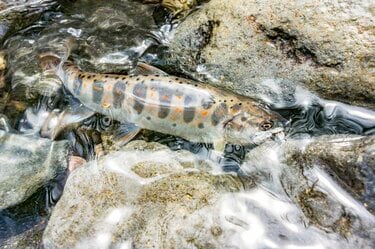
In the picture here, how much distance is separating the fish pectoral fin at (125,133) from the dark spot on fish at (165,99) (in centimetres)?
37

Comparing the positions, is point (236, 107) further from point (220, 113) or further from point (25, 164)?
point (25, 164)

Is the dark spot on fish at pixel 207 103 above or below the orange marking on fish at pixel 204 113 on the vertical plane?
above

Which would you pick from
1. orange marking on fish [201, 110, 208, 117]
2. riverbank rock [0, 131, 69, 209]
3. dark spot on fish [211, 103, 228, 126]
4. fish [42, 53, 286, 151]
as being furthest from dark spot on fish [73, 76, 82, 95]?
dark spot on fish [211, 103, 228, 126]

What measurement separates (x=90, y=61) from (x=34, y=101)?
2.66 feet

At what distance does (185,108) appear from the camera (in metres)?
4.57

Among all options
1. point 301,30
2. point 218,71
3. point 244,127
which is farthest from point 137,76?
point 301,30

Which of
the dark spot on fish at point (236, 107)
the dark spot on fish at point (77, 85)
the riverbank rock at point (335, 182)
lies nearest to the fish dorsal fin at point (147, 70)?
the dark spot on fish at point (77, 85)

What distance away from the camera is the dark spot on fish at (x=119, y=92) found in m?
4.72

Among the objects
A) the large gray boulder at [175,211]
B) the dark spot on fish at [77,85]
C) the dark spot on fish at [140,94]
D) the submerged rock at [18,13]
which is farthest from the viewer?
the submerged rock at [18,13]

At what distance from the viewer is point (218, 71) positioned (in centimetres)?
498

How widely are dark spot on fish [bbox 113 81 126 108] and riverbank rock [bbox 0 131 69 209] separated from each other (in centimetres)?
71

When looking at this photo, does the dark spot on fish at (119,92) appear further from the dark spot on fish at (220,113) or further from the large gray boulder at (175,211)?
the dark spot on fish at (220,113)

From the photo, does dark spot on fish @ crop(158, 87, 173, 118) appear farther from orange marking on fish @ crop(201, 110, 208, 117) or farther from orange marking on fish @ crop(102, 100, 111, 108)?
orange marking on fish @ crop(102, 100, 111, 108)

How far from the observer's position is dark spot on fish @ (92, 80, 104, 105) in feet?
15.7
